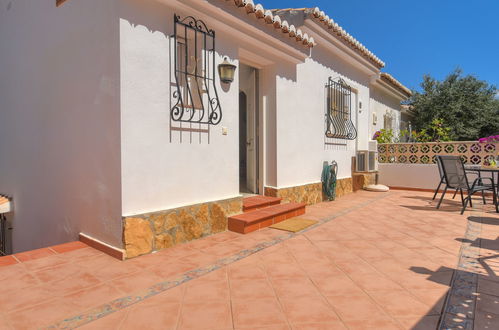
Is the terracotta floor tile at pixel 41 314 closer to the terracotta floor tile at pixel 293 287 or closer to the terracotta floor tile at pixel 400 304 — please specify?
the terracotta floor tile at pixel 293 287

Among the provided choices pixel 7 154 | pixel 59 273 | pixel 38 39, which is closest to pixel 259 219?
pixel 59 273

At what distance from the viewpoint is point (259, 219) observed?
4656 mm

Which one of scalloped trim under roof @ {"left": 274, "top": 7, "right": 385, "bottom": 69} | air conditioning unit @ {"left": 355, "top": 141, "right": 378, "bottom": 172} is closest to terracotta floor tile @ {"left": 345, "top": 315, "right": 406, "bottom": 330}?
scalloped trim under roof @ {"left": 274, "top": 7, "right": 385, "bottom": 69}

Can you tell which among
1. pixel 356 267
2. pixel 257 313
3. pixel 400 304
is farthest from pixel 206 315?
pixel 356 267

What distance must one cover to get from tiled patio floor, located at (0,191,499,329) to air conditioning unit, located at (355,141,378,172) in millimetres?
4719

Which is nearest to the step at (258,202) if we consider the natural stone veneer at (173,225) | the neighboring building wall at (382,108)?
the natural stone veneer at (173,225)

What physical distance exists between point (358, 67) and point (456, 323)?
8.33 meters

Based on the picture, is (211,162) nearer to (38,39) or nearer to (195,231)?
(195,231)

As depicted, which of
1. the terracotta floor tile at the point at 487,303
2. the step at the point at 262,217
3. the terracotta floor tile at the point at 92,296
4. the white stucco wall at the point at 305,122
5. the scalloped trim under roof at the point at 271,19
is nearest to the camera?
the terracotta floor tile at the point at 487,303

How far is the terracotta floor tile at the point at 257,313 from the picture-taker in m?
2.10

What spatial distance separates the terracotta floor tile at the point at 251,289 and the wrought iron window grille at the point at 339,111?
5.49 meters

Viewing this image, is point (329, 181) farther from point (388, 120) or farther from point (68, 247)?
point (388, 120)

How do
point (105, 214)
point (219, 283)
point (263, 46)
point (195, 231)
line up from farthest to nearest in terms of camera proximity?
point (263, 46)
point (195, 231)
point (105, 214)
point (219, 283)

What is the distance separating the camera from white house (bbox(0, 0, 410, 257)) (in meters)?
3.52
